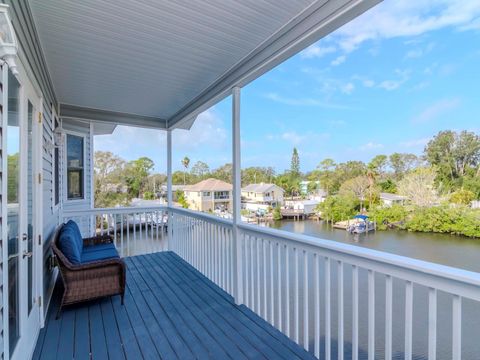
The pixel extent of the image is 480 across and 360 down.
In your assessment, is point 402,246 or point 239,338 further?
point 239,338

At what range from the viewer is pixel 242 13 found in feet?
6.95

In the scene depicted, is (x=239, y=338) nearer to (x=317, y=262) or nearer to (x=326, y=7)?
(x=317, y=262)

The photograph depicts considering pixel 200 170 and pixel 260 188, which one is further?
pixel 200 170

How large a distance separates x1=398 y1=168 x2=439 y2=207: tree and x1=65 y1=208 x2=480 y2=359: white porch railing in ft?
1.16

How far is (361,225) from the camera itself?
1771 mm

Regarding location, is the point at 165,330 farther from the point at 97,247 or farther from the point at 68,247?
the point at 97,247

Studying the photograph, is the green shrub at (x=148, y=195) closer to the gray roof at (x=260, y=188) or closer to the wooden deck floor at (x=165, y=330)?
the wooden deck floor at (x=165, y=330)

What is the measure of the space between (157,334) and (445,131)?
9.18ft

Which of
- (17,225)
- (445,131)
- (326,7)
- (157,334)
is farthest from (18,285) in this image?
(326,7)

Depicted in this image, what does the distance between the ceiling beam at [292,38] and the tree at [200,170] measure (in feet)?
3.54

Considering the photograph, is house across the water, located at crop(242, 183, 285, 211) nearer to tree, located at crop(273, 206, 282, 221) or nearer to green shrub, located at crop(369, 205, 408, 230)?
tree, located at crop(273, 206, 282, 221)

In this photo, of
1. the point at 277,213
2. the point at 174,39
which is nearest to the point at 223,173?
the point at 277,213

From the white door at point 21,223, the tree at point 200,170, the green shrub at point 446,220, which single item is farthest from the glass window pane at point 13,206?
the tree at point 200,170

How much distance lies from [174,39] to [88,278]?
2786mm
